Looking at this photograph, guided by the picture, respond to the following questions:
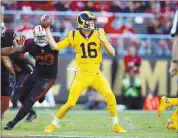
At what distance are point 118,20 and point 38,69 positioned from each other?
26.4 ft

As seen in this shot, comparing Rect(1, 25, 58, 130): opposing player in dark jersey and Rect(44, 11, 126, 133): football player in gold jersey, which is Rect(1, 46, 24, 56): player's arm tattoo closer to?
Rect(1, 25, 58, 130): opposing player in dark jersey

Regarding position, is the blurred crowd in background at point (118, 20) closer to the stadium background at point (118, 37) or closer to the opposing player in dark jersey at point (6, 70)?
the stadium background at point (118, 37)

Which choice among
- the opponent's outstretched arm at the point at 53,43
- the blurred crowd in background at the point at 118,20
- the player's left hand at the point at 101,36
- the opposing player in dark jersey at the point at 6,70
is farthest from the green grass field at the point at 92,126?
the blurred crowd in background at the point at 118,20

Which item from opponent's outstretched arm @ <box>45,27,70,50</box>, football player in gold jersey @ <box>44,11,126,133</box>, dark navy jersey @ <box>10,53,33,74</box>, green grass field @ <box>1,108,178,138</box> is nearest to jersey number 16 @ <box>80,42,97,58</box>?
football player in gold jersey @ <box>44,11,126,133</box>

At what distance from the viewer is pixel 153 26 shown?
19359 millimetres

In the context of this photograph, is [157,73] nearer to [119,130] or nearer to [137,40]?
[137,40]

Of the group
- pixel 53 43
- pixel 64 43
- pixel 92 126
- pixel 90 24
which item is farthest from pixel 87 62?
pixel 92 126

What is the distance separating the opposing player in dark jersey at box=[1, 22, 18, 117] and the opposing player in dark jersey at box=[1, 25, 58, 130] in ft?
1.44

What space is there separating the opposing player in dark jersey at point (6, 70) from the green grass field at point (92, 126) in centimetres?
54

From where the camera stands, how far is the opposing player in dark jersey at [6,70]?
12.0 meters

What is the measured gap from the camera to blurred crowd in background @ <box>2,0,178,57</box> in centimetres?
1905

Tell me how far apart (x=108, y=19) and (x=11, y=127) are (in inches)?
322

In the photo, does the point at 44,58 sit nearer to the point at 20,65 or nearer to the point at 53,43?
the point at 53,43

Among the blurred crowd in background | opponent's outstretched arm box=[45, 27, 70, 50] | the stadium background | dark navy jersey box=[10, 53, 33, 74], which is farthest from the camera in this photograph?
the blurred crowd in background
